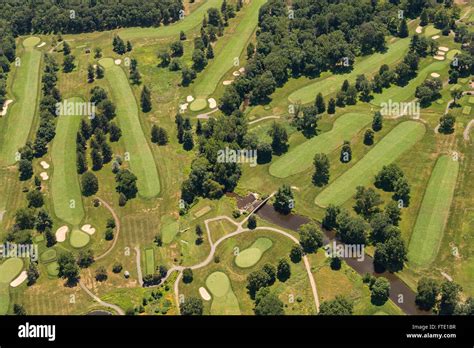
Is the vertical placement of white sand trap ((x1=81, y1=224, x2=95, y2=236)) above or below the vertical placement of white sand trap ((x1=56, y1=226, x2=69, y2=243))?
above

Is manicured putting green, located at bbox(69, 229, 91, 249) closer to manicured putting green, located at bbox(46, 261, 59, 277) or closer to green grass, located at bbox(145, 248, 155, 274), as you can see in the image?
manicured putting green, located at bbox(46, 261, 59, 277)

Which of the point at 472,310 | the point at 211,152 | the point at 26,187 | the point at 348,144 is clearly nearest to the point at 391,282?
the point at 472,310

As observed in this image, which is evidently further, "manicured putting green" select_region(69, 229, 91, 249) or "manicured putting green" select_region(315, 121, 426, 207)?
"manicured putting green" select_region(315, 121, 426, 207)

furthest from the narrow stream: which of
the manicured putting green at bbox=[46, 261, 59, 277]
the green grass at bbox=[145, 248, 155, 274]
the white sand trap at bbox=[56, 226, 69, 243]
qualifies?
the manicured putting green at bbox=[46, 261, 59, 277]

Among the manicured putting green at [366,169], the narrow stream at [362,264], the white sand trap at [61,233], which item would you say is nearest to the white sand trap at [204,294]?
the narrow stream at [362,264]

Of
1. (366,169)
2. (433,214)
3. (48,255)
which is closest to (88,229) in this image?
(48,255)

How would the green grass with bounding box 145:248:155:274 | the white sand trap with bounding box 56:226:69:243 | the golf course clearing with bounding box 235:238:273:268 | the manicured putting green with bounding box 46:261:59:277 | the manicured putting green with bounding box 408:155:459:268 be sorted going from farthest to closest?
the white sand trap with bounding box 56:226:69:243 < the manicured putting green with bounding box 46:261:59:277 < the green grass with bounding box 145:248:155:274 < the golf course clearing with bounding box 235:238:273:268 < the manicured putting green with bounding box 408:155:459:268

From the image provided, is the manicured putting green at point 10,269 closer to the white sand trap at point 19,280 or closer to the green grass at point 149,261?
the white sand trap at point 19,280
